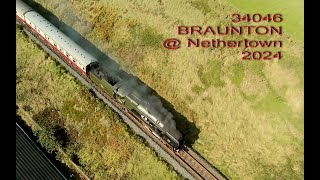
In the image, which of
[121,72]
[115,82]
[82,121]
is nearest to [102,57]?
[121,72]

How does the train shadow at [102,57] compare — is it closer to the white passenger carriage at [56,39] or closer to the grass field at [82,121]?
the white passenger carriage at [56,39]

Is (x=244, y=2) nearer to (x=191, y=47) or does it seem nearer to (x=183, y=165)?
(x=191, y=47)

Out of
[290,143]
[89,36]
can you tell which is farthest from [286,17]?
[89,36]

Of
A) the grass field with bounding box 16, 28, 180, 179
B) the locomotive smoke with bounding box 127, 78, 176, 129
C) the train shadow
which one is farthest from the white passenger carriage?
the locomotive smoke with bounding box 127, 78, 176, 129

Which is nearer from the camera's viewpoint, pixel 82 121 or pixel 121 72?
pixel 82 121

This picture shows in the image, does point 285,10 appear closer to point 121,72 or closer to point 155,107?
point 155,107

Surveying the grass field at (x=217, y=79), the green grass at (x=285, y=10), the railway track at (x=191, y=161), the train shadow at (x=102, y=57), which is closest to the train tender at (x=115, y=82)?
the railway track at (x=191, y=161)
